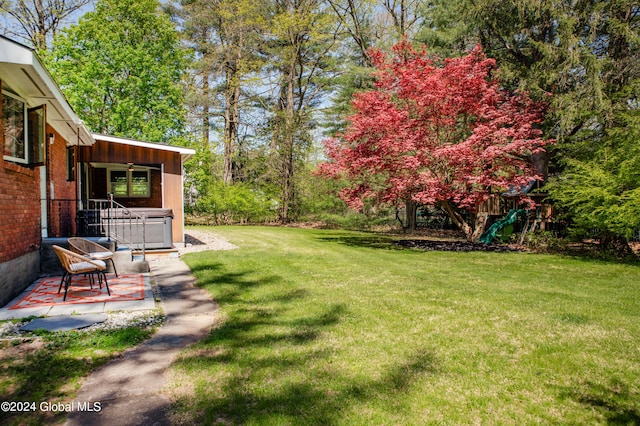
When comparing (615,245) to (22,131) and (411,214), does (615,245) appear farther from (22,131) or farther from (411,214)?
(22,131)

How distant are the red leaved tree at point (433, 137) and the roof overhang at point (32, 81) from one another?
7535mm

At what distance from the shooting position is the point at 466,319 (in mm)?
4887

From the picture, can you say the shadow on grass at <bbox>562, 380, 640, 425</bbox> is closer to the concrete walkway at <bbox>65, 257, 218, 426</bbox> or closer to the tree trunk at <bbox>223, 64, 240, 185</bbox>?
the concrete walkway at <bbox>65, 257, 218, 426</bbox>

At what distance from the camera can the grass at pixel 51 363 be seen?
2.94m

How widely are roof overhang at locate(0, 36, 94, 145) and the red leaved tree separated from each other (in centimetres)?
753

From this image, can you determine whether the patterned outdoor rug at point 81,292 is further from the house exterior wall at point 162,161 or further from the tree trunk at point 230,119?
the tree trunk at point 230,119

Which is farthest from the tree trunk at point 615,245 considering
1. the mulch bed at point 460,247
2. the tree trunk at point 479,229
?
the tree trunk at point 479,229

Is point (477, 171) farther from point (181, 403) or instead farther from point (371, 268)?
point (181, 403)

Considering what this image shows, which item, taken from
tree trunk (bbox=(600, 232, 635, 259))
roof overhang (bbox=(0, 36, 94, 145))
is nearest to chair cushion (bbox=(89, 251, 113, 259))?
roof overhang (bbox=(0, 36, 94, 145))

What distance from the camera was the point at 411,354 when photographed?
379 centimetres

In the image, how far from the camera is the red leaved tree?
11.5 meters

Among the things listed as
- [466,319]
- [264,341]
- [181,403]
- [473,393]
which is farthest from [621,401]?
[181,403]

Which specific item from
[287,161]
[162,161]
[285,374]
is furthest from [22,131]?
[287,161]

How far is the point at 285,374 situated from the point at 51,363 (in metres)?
2.23
